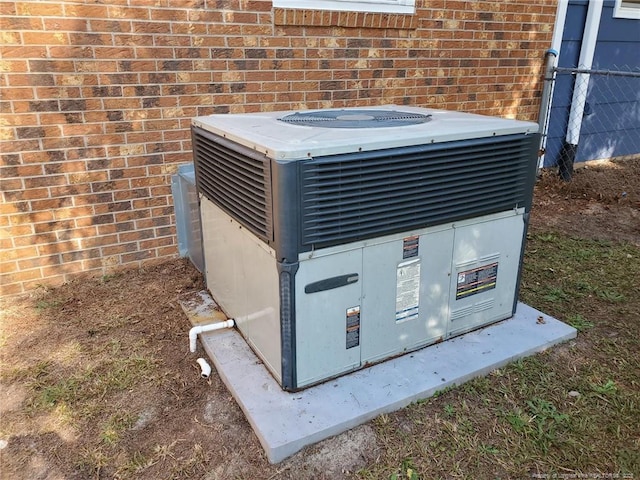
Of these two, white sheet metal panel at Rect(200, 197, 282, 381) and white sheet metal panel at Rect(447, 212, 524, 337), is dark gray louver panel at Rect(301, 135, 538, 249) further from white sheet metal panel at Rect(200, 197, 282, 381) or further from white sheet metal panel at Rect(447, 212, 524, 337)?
white sheet metal panel at Rect(200, 197, 282, 381)

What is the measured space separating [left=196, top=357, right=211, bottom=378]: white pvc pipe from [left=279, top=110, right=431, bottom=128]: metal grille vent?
49.3 inches

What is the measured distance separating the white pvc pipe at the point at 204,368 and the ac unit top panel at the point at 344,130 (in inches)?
43.0

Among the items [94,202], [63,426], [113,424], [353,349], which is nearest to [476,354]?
[353,349]

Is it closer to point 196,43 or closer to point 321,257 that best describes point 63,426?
point 321,257

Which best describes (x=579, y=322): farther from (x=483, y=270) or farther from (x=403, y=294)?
(x=403, y=294)

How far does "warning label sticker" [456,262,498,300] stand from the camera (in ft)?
8.50

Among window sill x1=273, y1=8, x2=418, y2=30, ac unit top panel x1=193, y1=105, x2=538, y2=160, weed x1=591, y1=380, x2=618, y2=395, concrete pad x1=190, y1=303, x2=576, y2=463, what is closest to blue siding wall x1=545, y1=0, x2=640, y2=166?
window sill x1=273, y1=8, x2=418, y2=30

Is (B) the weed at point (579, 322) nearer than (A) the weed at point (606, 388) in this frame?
No

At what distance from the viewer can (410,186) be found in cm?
220

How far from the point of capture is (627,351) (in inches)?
107

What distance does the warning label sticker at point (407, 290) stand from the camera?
2.37m

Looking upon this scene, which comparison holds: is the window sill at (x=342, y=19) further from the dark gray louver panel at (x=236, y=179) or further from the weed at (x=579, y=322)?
the weed at (x=579, y=322)

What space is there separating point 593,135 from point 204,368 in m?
5.75

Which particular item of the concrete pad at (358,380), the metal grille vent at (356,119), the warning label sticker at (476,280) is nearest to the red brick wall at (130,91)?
the metal grille vent at (356,119)
